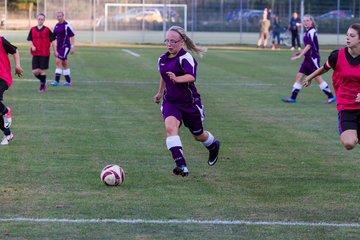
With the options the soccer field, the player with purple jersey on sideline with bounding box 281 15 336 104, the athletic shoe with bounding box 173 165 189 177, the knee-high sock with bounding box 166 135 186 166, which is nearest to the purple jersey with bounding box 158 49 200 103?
the knee-high sock with bounding box 166 135 186 166

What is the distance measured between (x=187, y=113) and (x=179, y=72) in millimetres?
500

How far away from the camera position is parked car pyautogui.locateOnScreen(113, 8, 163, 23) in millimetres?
50312

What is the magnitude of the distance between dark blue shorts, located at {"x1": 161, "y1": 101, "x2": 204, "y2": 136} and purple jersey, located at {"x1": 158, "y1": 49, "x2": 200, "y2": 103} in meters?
0.06

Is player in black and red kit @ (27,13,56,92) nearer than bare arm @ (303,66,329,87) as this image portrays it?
No

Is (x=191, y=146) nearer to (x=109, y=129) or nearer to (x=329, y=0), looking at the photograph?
(x=109, y=129)

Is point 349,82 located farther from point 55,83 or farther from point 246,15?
point 246,15

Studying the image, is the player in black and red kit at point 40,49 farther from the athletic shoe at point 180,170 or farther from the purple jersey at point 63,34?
the athletic shoe at point 180,170

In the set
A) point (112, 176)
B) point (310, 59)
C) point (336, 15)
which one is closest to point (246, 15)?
point (336, 15)

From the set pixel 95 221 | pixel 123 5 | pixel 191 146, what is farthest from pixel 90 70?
pixel 123 5

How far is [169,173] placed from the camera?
9750 mm

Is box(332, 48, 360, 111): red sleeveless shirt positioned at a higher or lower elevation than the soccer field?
higher

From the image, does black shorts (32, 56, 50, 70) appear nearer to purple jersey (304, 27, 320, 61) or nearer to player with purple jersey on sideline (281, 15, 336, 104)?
player with purple jersey on sideline (281, 15, 336, 104)

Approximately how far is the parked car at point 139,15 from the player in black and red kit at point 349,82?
137 feet

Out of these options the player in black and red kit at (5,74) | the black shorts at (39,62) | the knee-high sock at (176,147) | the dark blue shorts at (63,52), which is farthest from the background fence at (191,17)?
the knee-high sock at (176,147)
